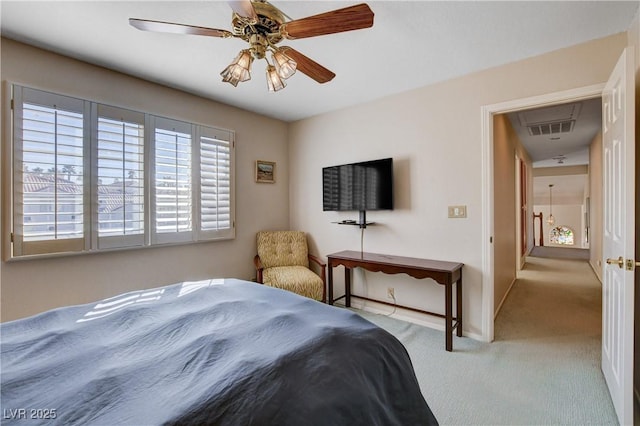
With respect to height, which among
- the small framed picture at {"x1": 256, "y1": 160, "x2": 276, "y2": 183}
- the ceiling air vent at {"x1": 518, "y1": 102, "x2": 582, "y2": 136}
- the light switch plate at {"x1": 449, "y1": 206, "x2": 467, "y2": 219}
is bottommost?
the light switch plate at {"x1": 449, "y1": 206, "x2": 467, "y2": 219}

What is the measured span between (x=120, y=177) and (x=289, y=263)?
2088mm

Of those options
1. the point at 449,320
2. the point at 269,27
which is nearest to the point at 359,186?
the point at 449,320

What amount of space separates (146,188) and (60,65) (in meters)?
Result: 1.13

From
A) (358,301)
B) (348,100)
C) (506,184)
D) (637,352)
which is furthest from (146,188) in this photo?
(506,184)

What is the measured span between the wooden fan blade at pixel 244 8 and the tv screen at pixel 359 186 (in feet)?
6.83

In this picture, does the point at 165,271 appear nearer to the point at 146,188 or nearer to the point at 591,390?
the point at 146,188

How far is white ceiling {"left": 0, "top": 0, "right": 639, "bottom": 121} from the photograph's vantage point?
1.83m

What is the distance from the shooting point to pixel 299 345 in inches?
44.8

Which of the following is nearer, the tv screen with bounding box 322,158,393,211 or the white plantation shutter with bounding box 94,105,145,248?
the white plantation shutter with bounding box 94,105,145,248

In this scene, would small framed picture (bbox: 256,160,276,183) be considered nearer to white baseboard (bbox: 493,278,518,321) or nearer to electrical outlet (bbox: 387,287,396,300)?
electrical outlet (bbox: 387,287,396,300)

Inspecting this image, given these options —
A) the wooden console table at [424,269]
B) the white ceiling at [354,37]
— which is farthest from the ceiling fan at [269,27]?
the wooden console table at [424,269]

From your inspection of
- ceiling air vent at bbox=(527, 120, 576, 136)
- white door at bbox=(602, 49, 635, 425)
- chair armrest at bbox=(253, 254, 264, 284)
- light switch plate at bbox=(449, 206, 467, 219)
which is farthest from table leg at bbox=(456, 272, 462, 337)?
ceiling air vent at bbox=(527, 120, 576, 136)

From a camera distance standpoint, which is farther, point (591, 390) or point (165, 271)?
point (165, 271)

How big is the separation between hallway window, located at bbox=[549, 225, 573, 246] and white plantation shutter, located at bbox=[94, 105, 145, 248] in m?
12.2
